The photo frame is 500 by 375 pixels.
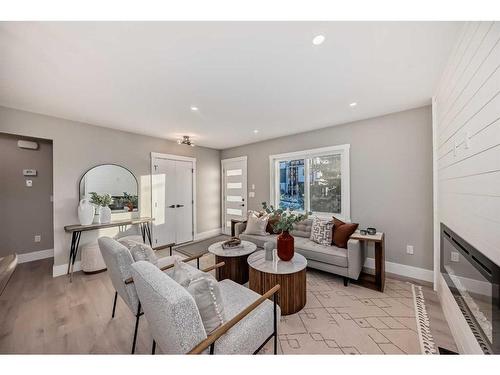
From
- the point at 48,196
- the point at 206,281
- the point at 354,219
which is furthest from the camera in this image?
the point at 48,196

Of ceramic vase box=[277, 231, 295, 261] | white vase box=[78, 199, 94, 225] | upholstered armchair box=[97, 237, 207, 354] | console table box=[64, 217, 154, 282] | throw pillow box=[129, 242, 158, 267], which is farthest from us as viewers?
white vase box=[78, 199, 94, 225]

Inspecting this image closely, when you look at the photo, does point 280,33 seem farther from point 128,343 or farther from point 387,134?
point 128,343

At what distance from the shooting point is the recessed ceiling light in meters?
1.45

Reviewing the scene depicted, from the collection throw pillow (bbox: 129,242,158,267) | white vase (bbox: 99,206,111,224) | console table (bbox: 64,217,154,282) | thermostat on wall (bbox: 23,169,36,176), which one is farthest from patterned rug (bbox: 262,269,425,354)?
thermostat on wall (bbox: 23,169,36,176)

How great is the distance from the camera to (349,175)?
133 inches

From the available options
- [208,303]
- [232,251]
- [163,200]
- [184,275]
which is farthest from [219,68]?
[163,200]

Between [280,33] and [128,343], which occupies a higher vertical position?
[280,33]

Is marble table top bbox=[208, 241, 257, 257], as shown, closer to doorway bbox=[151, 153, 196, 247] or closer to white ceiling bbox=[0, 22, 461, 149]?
white ceiling bbox=[0, 22, 461, 149]

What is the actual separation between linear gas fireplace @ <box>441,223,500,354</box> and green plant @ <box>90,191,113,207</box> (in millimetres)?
4415

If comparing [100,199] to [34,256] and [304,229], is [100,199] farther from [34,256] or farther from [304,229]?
[304,229]

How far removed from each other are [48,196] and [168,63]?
A: 12.7ft

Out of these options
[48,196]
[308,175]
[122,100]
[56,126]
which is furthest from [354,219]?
[48,196]

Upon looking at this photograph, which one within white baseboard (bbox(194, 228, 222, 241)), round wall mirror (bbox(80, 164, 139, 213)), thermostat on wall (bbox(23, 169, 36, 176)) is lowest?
white baseboard (bbox(194, 228, 222, 241))

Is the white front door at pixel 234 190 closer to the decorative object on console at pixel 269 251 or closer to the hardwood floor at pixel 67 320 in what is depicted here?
the decorative object on console at pixel 269 251
